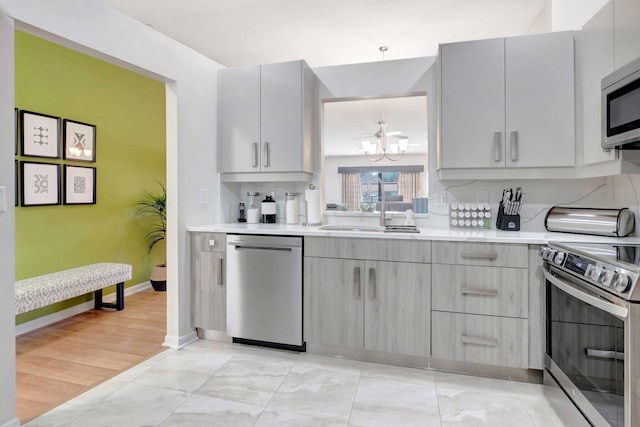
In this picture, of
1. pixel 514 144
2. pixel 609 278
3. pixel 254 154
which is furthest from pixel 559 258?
pixel 254 154

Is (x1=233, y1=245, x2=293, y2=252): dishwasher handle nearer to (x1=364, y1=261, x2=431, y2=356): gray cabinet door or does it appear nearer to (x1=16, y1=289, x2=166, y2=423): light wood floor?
(x1=364, y1=261, x2=431, y2=356): gray cabinet door

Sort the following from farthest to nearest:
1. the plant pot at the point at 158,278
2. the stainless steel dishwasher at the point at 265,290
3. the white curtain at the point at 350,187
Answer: the white curtain at the point at 350,187, the plant pot at the point at 158,278, the stainless steel dishwasher at the point at 265,290

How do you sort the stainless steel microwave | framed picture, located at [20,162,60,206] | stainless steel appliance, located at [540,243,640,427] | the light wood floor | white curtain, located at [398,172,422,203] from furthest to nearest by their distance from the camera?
white curtain, located at [398,172,422,203] → framed picture, located at [20,162,60,206] → the light wood floor → the stainless steel microwave → stainless steel appliance, located at [540,243,640,427]

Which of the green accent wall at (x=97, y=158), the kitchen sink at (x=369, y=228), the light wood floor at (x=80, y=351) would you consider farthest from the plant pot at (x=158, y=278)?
the kitchen sink at (x=369, y=228)

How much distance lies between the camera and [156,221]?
463 cm

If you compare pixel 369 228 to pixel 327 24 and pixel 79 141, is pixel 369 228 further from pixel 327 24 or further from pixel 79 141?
pixel 79 141

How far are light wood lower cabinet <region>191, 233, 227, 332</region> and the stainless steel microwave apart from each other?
2.49 m

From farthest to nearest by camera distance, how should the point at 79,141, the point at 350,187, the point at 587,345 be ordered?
1. the point at 350,187
2. the point at 79,141
3. the point at 587,345

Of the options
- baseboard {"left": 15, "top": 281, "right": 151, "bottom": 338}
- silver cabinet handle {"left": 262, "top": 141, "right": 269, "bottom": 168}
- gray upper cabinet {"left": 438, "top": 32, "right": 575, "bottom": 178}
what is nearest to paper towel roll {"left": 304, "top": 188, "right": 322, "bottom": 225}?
silver cabinet handle {"left": 262, "top": 141, "right": 269, "bottom": 168}

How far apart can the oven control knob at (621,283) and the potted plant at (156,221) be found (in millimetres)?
4237

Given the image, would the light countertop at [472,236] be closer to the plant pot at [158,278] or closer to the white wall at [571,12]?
the white wall at [571,12]

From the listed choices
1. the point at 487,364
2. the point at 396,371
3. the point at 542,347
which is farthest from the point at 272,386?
the point at 542,347

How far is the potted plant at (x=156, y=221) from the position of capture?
430 cm

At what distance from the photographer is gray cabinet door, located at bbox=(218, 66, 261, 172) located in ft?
9.94
